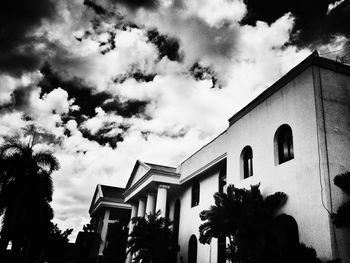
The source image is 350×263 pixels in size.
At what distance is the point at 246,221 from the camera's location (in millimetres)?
10492

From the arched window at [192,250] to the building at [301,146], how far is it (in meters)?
1.47

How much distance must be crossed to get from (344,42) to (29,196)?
19849 millimetres

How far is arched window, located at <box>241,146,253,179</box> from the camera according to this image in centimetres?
1464

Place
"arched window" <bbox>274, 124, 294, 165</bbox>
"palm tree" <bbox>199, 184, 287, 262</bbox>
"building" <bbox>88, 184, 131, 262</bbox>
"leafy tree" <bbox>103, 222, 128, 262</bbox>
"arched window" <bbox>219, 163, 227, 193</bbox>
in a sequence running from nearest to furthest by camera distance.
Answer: "palm tree" <bbox>199, 184, 287, 262</bbox>
"arched window" <bbox>274, 124, 294, 165</bbox>
"arched window" <bbox>219, 163, 227, 193</bbox>
"leafy tree" <bbox>103, 222, 128, 262</bbox>
"building" <bbox>88, 184, 131, 262</bbox>

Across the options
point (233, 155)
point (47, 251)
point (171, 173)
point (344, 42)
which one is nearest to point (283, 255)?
point (233, 155)

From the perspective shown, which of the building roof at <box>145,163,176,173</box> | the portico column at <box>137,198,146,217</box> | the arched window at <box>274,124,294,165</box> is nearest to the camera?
the arched window at <box>274,124,294,165</box>

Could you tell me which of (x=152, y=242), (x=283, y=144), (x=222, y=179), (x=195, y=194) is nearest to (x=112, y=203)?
(x=195, y=194)

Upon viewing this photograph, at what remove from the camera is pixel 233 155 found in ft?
51.6

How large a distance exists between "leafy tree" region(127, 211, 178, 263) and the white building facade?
6.73ft

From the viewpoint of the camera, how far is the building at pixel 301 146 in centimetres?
988

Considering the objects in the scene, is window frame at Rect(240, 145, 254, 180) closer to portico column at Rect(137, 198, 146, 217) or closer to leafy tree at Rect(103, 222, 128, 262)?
portico column at Rect(137, 198, 146, 217)

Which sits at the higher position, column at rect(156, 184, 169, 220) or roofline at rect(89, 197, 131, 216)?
roofline at rect(89, 197, 131, 216)

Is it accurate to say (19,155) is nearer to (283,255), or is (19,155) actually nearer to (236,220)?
(236,220)

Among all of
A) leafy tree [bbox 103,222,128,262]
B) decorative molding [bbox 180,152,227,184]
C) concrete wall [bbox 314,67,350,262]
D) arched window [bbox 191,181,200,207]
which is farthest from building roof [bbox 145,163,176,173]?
concrete wall [bbox 314,67,350,262]
